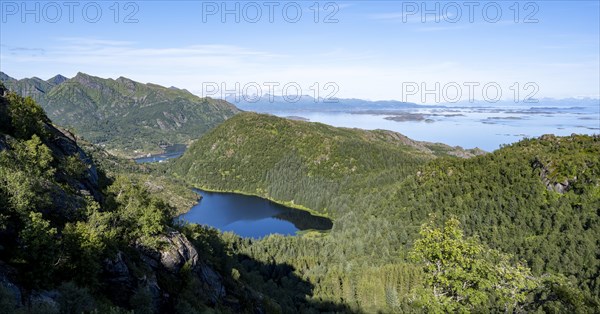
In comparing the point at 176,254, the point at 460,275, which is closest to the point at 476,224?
the point at 176,254

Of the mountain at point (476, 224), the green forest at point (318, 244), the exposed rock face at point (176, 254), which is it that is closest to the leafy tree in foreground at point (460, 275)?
the green forest at point (318, 244)

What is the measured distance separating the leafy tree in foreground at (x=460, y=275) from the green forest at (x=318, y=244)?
124 mm

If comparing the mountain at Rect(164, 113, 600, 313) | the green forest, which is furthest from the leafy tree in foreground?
the mountain at Rect(164, 113, 600, 313)

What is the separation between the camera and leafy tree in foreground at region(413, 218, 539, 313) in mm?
24031

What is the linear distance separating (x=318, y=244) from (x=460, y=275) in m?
142

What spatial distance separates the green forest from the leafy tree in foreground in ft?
0.41

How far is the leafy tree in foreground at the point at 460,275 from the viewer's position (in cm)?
2403

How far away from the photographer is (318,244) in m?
163

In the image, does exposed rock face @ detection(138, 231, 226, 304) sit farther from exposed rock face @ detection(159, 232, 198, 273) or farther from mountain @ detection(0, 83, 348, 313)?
mountain @ detection(0, 83, 348, 313)

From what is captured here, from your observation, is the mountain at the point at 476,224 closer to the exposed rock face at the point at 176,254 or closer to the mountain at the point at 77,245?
the exposed rock face at the point at 176,254

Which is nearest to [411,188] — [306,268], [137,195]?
[306,268]

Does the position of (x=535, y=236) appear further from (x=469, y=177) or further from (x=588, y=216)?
(x=469, y=177)

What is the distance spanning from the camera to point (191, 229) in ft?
258

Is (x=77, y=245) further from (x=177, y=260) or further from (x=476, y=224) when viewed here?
(x=476, y=224)
